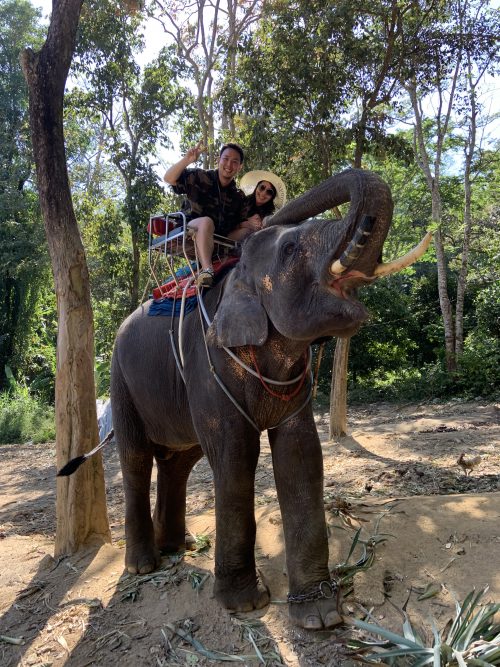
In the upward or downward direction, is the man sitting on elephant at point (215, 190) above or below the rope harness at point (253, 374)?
above

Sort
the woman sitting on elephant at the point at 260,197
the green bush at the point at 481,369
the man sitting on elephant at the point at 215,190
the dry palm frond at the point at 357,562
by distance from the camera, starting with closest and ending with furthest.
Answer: the dry palm frond at the point at 357,562 → the man sitting on elephant at the point at 215,190 → the woman sitting on elephant at the point at 260,197 → the green bush at the point at 481,369

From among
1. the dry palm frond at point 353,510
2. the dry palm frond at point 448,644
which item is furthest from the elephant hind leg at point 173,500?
the dry palm frond at point 448,644

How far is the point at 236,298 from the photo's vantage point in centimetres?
311

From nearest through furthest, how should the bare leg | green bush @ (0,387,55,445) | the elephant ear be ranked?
1. the elephant ear
2. the bare leg
3. green bush @ (0,387,55,445)

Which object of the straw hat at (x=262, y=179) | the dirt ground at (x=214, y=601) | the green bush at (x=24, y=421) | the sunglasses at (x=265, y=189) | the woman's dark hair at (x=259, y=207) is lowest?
the green bush at (x=24, y=421)

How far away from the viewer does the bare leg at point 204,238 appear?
374 centimetres

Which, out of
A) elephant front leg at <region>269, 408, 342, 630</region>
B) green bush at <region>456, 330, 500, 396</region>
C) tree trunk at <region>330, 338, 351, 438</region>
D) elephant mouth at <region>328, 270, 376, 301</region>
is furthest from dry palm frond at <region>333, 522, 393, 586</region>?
green bush at <region>456, 330, 500, 396</region>

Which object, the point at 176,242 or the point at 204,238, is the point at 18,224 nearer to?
the point at 176,242

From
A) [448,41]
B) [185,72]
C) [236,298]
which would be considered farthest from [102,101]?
[236,298]

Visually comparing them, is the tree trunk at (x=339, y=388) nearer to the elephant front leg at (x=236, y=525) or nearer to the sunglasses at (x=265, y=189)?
the sunglasses at (x=265, y=189)

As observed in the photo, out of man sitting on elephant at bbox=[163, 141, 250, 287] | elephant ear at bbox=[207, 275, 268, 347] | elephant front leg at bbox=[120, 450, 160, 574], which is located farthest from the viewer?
man sitting on elephant at bbox=[163, 141, 250, 287]

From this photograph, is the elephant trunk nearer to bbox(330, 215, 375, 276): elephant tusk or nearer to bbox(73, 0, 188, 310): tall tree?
bbox(330, 215, 375, 276): elephant tusk

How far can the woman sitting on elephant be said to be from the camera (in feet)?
14.5

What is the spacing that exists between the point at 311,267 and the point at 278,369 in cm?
68
